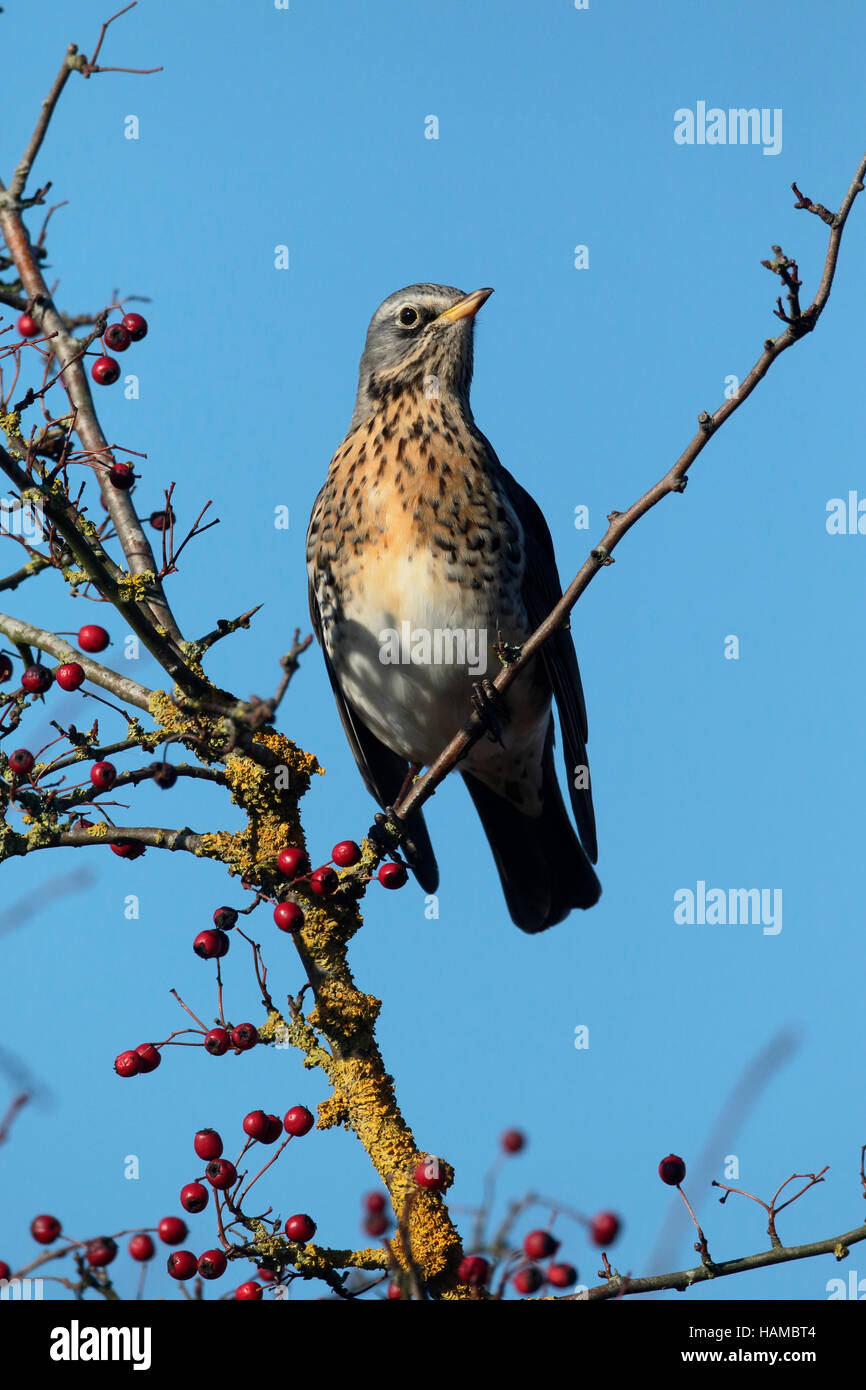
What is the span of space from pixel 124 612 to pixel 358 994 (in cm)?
114

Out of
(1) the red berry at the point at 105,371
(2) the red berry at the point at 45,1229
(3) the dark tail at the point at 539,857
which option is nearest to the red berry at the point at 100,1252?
(2) the red berry at the point at 45,1229

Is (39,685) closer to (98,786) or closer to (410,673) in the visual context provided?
(98,786)

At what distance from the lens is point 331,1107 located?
351cm

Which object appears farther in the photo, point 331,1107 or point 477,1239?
point 331,1107

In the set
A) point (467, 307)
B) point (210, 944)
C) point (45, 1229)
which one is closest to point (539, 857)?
point (467, 307)

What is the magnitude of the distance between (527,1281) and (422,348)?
12.2 feet

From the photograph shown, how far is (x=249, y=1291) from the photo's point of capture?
3.08 metres

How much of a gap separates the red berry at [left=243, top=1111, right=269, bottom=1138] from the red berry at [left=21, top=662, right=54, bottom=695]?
3.81 ft

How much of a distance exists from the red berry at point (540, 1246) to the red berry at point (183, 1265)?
719 mm

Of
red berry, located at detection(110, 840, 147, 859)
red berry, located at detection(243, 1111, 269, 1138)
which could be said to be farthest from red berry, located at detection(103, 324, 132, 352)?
red berry, located at detection(243, 1111, 269, 1138)

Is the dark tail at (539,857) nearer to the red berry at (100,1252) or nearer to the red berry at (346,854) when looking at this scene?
the red berry at (346,854)

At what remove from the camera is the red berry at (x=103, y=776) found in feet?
11.4

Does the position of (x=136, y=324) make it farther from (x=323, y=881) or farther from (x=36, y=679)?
(x=323, y=881)
